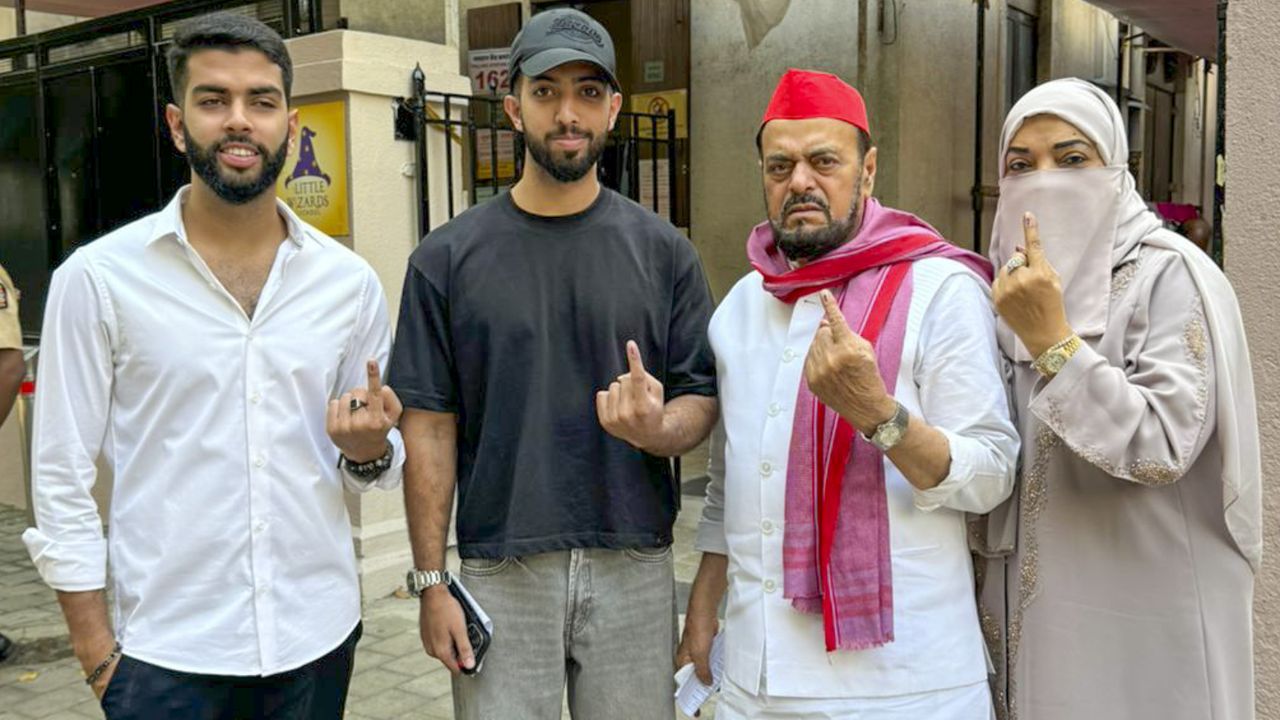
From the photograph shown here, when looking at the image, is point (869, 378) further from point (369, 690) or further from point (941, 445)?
point (369, 690)

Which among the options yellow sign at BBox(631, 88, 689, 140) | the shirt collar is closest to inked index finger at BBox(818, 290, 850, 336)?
the shirt collar

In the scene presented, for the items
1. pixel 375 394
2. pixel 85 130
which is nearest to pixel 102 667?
pixel 375 394

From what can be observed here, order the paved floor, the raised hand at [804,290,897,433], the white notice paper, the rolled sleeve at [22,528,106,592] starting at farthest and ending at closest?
1. the paved floor
2. the white notice paper
3. the rolled sleeve at [22,528,106,592]
4. the raised hand at [804,290,897,433]

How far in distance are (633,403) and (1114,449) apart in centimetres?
93

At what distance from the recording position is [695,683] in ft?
8.79

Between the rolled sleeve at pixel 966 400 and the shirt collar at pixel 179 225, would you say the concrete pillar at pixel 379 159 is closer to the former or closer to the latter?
the shirt collar at pixel 179 225

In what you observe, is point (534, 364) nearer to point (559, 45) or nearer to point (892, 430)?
point (559, 45)

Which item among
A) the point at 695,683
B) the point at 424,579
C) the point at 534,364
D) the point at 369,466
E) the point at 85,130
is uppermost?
the point at 85,130

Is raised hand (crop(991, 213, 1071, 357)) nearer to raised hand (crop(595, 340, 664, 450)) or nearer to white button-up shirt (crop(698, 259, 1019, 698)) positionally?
white button-up shirt (crop(698, 259, 1019, 698))

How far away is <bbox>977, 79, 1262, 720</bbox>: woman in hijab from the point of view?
6.84ft

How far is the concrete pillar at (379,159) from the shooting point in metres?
5.45

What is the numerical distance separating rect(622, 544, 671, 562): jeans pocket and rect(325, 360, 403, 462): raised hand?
64 centimetres

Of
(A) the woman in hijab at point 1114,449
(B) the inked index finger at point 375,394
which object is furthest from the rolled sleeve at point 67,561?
(A) the woman in hijab at point 1114,449

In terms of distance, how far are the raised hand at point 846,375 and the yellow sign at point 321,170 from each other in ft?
12.8
